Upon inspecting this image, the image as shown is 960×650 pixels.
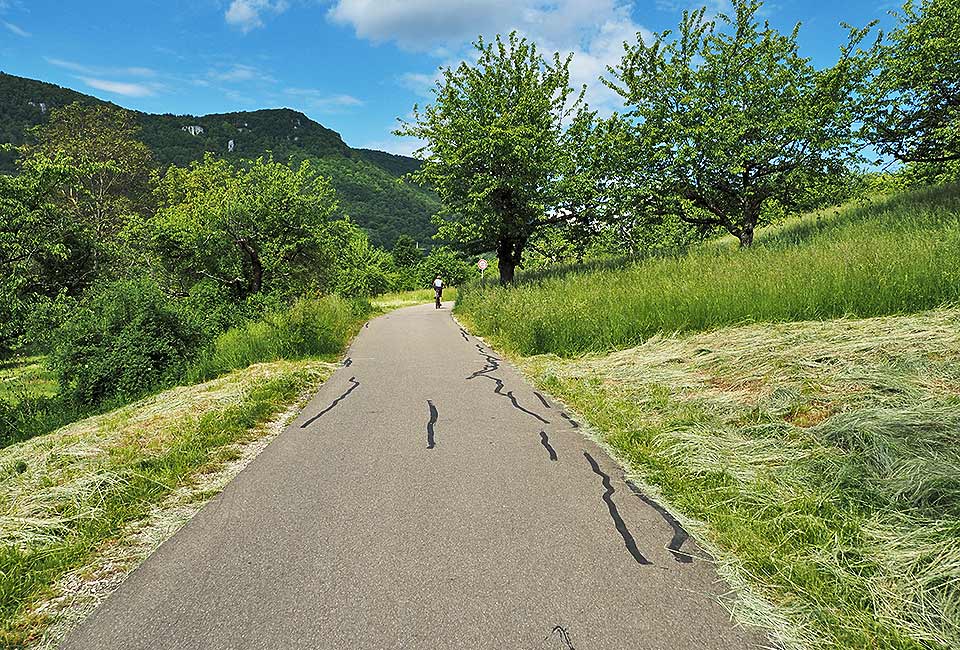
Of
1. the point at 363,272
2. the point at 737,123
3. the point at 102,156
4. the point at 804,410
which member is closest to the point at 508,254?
the point at 737,123

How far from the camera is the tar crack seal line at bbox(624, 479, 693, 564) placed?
2.68 m

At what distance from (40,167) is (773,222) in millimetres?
31688

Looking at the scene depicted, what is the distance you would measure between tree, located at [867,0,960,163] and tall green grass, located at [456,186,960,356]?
143 centimetres

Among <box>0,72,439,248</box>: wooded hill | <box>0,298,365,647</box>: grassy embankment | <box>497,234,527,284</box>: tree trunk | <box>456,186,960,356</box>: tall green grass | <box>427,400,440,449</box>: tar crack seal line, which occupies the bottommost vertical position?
<box>427,400,440,449</box>: tar crack seal line

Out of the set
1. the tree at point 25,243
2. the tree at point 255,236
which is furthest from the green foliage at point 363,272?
the tree at point 255,236

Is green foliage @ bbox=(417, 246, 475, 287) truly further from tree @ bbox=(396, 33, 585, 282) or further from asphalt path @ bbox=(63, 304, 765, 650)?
asphalt path @ bbox=(63, 304, 765, 650)

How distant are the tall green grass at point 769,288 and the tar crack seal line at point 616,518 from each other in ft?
16.7

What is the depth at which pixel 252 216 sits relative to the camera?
20.2 metres

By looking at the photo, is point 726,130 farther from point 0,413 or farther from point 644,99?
point 0,413

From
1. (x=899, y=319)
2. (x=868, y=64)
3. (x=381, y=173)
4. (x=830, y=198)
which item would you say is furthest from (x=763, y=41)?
(x=381, y=173)

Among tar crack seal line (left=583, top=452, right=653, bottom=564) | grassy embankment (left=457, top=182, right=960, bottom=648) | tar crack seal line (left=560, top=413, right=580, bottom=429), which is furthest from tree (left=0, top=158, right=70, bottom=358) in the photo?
tar crack seal line (left=583, top=452, right=653, bottom=564)

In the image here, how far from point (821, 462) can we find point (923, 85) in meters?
12.7

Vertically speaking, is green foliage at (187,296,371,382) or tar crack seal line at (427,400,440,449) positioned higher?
green foliage at (187,296,371,382)

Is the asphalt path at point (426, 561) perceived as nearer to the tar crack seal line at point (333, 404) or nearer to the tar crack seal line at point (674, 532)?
the tar crack seal line at point (674, 532)
